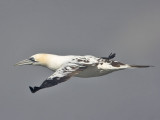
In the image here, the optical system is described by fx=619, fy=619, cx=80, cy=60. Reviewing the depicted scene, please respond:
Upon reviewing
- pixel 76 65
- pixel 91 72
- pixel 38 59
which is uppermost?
pixel 38 59

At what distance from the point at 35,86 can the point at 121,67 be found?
17.7 metres

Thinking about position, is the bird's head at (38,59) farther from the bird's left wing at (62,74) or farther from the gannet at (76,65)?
the bird's left wing at (62,74)

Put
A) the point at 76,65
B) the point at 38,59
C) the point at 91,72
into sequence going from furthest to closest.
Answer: the point at 38,59, the point at 91,72, the point at 76,65

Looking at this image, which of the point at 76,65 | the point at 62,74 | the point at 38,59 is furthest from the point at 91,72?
the point at 38,59

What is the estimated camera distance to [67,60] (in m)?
88.0

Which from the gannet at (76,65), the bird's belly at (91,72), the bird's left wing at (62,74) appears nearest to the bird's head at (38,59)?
the gannet at (76,65)

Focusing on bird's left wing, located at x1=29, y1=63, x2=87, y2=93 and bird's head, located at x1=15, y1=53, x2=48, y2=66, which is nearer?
bird's left wing, located at x1=29, y1=63, x2=87, y2=93

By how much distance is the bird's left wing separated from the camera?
7619cm

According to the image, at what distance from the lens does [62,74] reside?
8031 centimetres

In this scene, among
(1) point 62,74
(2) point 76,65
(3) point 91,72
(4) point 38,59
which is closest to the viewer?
(1) point 62,74

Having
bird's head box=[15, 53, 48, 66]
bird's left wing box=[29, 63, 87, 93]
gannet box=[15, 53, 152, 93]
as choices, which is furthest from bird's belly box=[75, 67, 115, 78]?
bird's head box=[15, 53, 48, 66]

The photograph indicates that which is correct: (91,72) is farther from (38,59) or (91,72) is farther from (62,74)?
(38,59)

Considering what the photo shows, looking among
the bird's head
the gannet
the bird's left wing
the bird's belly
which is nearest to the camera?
the bird's left wing

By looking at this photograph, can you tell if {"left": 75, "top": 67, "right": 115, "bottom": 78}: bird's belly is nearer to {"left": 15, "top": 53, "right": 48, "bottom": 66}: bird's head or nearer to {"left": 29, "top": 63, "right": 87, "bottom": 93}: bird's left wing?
{"left": 29, "top": 63, "right": 87, "bottom": 93}: bird's left wing
